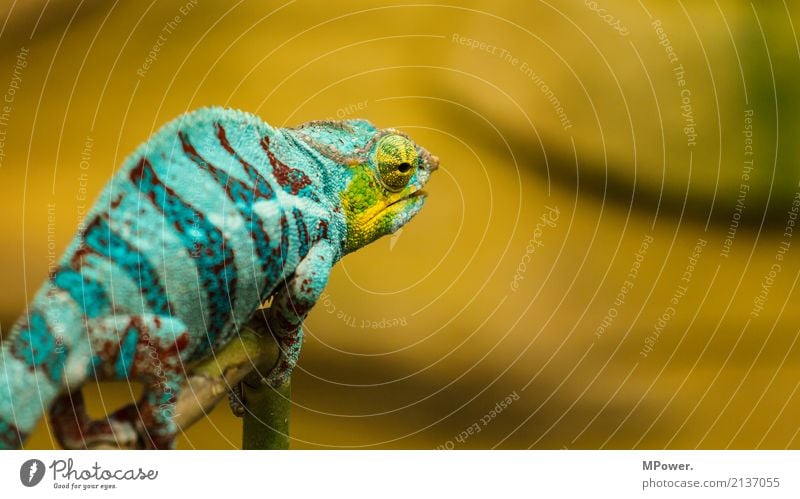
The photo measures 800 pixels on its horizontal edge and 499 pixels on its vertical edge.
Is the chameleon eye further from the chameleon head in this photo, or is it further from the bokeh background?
the bokeh background

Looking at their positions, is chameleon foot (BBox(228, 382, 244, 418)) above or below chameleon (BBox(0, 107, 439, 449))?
below

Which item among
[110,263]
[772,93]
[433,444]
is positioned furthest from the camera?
[772,93]

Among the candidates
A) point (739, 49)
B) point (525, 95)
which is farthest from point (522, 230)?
point (739, 49)

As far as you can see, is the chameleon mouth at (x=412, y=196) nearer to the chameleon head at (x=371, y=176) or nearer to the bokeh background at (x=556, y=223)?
the chameleon head at (x=371, y=176)

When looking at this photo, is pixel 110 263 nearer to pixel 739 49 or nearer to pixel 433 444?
pixel 433 444
